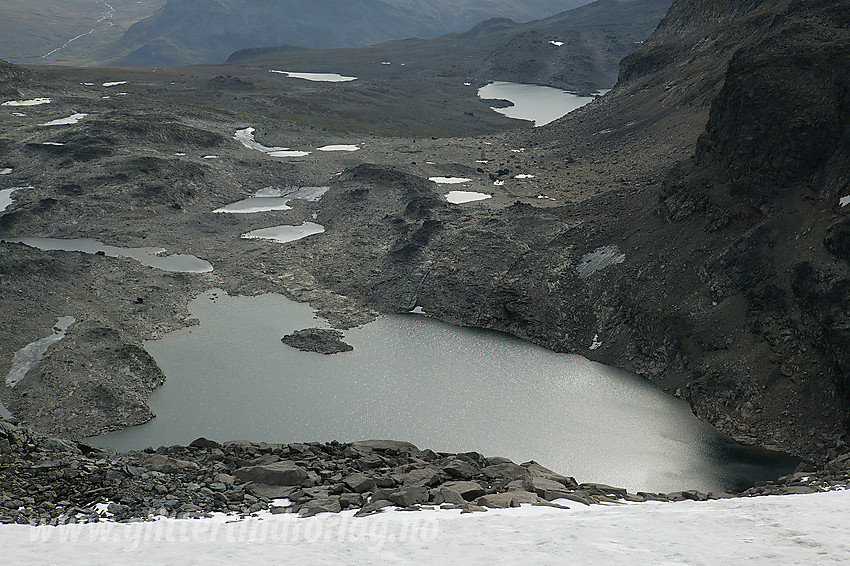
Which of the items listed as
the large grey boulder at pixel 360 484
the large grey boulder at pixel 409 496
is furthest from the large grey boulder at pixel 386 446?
the large grey boulder at pixel 409 496

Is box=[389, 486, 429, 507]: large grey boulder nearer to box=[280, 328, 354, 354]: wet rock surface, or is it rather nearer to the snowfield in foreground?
the snowfield in foreground

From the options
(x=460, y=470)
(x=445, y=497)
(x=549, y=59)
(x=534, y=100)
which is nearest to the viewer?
(x=445, y=497)

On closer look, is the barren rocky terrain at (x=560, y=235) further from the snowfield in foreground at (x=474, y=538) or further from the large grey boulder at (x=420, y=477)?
the large grey boulder at (x=420, y=477)

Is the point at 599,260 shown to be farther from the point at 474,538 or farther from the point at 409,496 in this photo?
the point at 474,538

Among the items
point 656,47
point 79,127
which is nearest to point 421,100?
point 656,47

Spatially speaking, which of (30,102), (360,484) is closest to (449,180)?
(360,484)

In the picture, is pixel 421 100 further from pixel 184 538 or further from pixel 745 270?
pixel 184 538

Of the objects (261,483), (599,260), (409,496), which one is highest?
(599,260)

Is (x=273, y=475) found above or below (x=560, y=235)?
below
